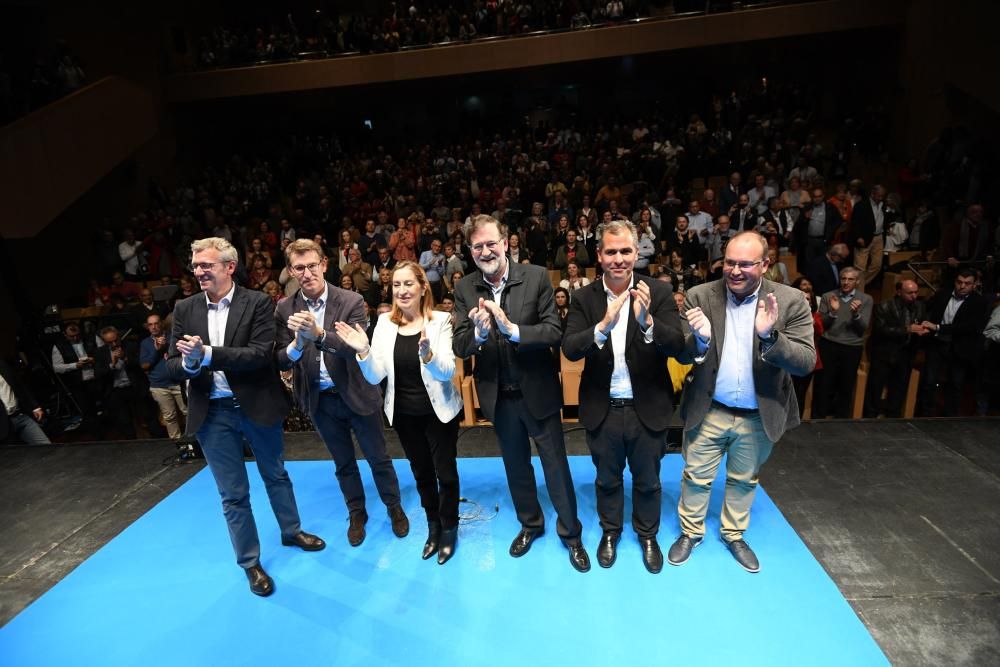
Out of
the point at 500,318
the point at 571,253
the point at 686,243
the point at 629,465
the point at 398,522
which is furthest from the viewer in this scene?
the point at 571,253

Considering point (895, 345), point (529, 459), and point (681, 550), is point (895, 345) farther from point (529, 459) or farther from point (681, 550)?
point (529, 459)

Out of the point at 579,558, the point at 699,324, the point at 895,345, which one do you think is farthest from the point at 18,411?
the point at 895,345

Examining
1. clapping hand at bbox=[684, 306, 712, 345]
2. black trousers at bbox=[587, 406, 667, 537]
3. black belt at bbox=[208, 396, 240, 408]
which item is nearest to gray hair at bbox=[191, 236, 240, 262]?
black belt at bbox=[208, 396, 240, 408]

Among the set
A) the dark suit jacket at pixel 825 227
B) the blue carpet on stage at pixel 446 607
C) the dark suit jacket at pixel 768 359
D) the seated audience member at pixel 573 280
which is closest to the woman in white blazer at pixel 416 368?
the blue carpet on stage at pixel 446 607

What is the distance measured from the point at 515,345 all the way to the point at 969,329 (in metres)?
4.42

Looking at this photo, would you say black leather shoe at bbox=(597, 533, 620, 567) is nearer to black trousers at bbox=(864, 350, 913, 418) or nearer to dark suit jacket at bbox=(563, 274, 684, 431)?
dark suit jacket at bbox=(563, 274, 684, 431)

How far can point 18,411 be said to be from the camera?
500cm

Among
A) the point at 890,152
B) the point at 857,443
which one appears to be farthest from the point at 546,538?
the point at 890,152

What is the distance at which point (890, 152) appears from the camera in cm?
1028

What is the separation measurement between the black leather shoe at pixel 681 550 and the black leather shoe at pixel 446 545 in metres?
1.17

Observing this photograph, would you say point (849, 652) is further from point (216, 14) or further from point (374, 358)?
point (216, 14)

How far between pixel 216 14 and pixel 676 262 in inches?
561

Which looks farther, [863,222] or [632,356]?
[863,222]

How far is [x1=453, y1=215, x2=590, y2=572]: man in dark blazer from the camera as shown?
2.62 meters
